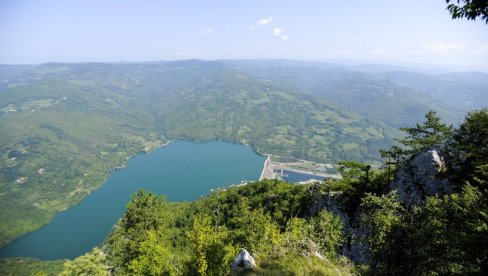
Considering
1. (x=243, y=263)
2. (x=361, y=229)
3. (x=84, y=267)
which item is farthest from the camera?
(x=361, y=229)

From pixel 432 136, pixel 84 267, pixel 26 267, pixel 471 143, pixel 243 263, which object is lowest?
pixel 26 267

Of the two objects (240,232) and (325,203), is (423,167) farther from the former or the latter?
(240,232)

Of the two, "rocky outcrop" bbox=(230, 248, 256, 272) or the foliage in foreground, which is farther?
the foliage in foreground

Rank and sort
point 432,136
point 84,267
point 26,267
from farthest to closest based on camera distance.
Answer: point 26,267
point 432,136
point 84,267

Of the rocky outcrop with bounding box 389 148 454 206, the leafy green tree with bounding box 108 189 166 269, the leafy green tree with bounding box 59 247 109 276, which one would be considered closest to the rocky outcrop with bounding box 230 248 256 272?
the leafy green tree with bounding box 59 247 109 276

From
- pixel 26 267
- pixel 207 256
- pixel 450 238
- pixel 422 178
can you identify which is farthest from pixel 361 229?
pixel 26 267

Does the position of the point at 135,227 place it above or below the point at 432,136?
below

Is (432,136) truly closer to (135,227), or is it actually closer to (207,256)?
(207,256)

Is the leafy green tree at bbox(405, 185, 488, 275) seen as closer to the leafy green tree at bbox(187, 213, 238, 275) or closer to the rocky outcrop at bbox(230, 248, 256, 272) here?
the rocky outcrop at bbox(230, 248, 256, 272)
